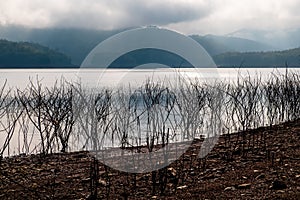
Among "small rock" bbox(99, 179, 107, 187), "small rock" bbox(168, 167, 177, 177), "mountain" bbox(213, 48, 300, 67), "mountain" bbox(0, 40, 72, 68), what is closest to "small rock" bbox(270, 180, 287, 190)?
"small rock" bbox(168, 167, 177, 177)

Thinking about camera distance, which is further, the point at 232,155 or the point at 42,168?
the point at 42,168

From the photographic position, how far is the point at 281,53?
12681 centimetres

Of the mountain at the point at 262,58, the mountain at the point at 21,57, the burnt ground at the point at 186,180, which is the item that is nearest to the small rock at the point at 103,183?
the burnt ground at the point at 186,180

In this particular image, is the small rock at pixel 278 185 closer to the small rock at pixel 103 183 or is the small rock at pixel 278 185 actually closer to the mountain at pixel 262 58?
the small rock at pixel 103 183

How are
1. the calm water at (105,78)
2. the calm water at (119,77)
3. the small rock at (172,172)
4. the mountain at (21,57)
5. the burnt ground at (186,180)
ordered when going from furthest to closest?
the mountain at (21,57) → the calm water at (119,77) → the calm water at (105,78) → the small rock at (172,172) → the burnt ground at (186,180)

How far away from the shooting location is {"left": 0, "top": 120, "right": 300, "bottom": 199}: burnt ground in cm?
470

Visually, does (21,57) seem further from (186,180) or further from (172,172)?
(186,180)

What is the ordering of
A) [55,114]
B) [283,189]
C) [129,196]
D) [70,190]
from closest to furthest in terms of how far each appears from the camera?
[283,189] → [129,196] → [70,190] → [55,114]

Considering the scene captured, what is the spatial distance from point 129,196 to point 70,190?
0.92 m

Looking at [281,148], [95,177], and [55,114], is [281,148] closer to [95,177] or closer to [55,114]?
[95,177]

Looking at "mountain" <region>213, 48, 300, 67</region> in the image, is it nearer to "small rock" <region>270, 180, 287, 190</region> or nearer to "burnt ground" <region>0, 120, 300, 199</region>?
"burnt ground" <region>0, 120, 300, 199</region>

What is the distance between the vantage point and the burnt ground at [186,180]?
4.70 meters

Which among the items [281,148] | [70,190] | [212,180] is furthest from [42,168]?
[281,148]

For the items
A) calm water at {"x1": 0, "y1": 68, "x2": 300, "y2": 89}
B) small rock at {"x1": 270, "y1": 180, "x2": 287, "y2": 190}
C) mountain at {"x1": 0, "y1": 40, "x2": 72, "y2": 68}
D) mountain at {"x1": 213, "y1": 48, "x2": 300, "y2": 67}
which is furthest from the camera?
mountain at {"x1": 0, "y1": 40, "x2": 72, "y2": 68}
